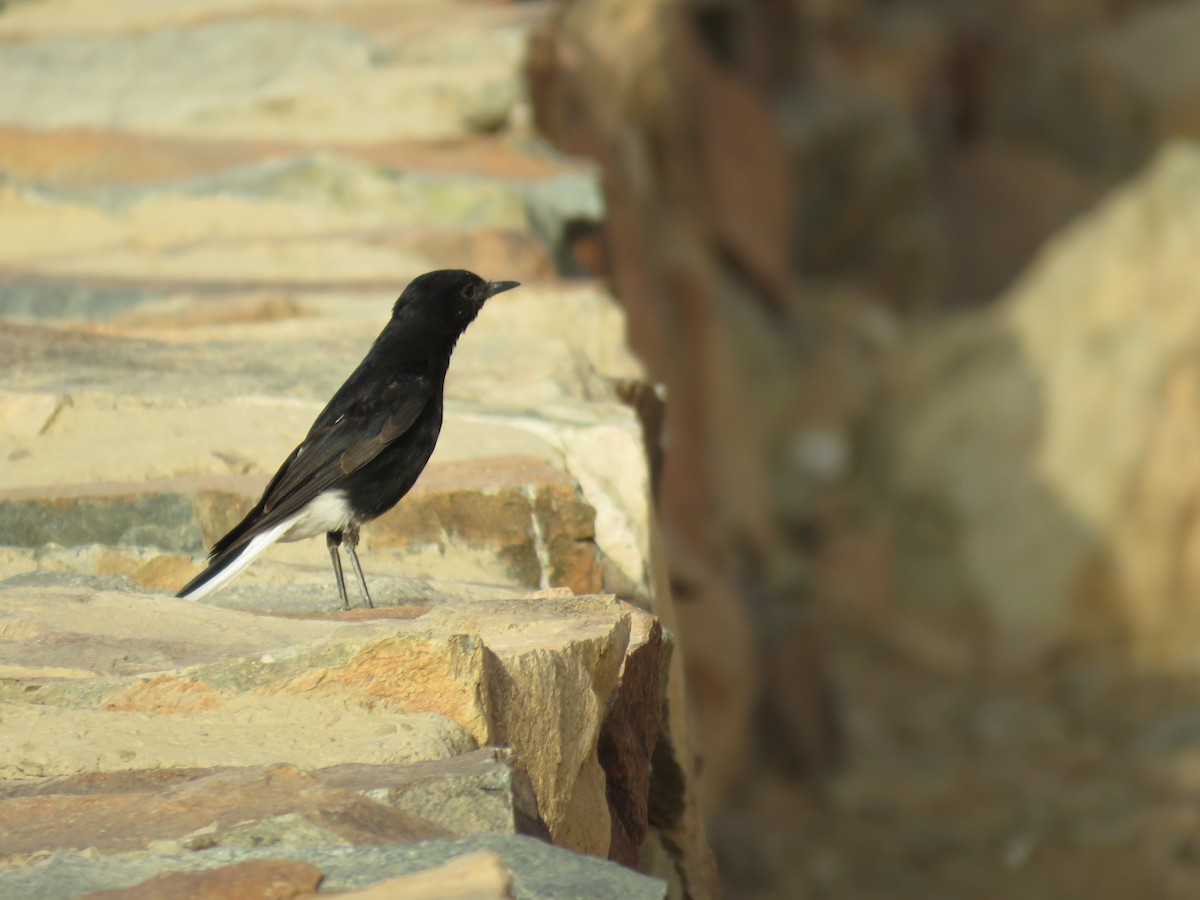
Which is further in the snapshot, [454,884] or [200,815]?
[200,815]

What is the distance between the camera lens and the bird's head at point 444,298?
4043 mm

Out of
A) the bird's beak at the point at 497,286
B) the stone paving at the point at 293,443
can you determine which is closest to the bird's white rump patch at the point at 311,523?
the stone paving at the point at 293,443

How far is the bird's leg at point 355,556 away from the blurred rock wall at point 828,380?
12.7 ft

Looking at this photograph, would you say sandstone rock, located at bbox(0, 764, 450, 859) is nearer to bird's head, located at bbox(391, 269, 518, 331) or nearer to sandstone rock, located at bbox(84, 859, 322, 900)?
sandstone rock, located at bbox(84, 859, 322, 900)

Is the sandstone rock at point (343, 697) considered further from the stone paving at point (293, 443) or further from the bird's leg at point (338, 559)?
the bird's leg at point (338, 559)

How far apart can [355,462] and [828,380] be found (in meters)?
10.0

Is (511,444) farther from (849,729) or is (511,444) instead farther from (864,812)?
(849,729)

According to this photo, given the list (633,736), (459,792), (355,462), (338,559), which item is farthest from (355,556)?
(459,792)

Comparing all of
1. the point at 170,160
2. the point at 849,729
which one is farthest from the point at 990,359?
the point at 170,160

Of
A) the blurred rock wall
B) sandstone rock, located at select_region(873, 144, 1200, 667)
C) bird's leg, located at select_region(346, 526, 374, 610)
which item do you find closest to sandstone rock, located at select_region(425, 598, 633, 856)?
bird's leg, located at select_region(346, 526, 374, 610)

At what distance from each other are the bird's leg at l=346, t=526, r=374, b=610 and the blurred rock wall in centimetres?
386

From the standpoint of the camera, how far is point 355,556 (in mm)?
3436

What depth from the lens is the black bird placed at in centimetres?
334

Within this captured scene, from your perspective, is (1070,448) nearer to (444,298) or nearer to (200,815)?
(444,298)
